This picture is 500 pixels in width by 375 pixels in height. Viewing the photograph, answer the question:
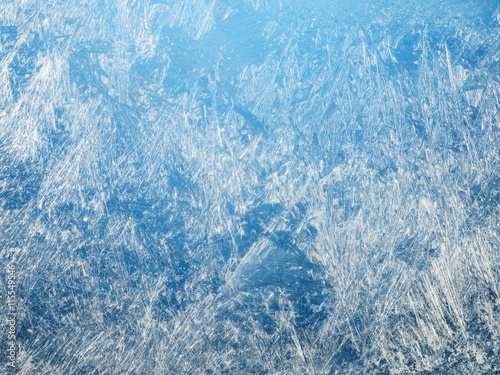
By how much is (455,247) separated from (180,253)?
35.0 inches

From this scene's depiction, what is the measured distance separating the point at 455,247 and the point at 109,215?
3.69 ft

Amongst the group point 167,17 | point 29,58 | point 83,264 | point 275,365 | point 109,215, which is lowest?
point 275,365

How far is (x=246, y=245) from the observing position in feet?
3.39

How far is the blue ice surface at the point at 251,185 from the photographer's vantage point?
1.00 meters

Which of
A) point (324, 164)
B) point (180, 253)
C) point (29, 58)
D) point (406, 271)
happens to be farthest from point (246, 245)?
point (29, 58)

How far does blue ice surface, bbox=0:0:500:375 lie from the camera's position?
3.28 feet

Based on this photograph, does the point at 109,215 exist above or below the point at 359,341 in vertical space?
above

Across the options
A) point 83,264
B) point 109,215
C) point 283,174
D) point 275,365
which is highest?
point 283,174

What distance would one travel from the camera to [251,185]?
3.44ft

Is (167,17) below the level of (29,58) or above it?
above

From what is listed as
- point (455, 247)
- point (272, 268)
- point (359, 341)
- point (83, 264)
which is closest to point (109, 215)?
point (83, 264)

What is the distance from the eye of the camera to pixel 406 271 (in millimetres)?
1006

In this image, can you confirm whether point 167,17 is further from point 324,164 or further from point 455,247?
point 455,247

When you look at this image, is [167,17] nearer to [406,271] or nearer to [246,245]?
[246,245]
